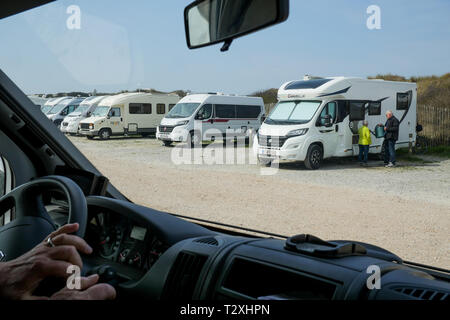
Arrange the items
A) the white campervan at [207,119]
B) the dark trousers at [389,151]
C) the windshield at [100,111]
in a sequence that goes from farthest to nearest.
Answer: the windshield at [100,111] → the white campervan at [207,119] → the dark trousers at [389,151]

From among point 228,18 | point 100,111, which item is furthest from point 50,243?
point 100,111

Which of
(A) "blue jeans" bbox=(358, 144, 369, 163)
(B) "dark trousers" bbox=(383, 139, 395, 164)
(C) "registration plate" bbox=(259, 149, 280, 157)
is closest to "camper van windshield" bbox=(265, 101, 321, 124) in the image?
(C) "registration plate" bbox=(259, 149, 280, 157)

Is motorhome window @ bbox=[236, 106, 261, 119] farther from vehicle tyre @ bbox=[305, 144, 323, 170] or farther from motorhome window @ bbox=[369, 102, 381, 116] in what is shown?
vehicle tyre @ bbox=[305, 144, 323, 170]

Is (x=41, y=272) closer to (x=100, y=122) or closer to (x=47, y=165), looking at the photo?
(x=47, y=165)

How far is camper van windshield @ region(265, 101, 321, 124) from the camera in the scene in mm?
10672

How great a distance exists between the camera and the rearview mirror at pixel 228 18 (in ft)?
3.77

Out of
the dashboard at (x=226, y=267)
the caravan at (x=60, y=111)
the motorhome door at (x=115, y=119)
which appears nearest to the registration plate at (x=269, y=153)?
the caravan at (x=60, y=111)

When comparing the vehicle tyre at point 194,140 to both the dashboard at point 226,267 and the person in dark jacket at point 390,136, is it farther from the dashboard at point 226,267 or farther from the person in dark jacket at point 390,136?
the dashboard at point 226,267

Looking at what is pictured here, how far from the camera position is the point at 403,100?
12.2 meters

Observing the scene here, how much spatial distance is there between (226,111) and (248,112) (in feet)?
4.22

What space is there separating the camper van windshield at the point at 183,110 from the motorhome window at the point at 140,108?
4011 mm

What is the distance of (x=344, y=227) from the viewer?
4.80m

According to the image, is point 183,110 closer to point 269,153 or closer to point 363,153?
point 269,153

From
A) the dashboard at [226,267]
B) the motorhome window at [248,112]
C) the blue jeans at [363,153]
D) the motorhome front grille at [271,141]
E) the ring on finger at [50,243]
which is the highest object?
the motorhome window at [248,112]
